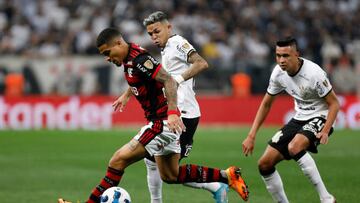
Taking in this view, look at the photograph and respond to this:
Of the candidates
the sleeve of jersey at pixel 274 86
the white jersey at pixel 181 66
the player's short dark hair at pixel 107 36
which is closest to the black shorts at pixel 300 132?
Answer: the sleeve of jersey at pixel 274 86

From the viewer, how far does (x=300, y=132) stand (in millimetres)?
9625

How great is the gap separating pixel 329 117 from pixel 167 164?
1957 mm

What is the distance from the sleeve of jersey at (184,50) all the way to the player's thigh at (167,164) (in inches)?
54.9

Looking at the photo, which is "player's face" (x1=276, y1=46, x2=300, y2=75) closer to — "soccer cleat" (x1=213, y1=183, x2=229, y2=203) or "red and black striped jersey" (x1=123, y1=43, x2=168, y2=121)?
"red and black striped jersey" (x1=123, y1=43, x2=168, y2=121)

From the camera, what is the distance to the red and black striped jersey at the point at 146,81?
874 centimetres

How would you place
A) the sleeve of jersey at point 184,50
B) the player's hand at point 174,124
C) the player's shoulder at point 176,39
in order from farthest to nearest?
the player's shoulder at point 176,39, the sleeve of jersey at point 184,50, the player's hand at point 174,124

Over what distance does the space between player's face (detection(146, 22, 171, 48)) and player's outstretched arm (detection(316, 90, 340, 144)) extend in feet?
7.00

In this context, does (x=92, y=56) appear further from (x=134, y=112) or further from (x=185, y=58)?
(x=185, y=58)

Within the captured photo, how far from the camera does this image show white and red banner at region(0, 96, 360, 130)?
2416cm

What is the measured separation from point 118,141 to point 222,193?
10.1 metres

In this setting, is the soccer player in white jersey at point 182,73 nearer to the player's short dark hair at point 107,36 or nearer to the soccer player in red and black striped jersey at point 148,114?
the soccer player in red and black striped jersey at point 148,114

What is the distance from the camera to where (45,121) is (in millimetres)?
24250

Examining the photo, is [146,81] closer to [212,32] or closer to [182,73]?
[182,73]

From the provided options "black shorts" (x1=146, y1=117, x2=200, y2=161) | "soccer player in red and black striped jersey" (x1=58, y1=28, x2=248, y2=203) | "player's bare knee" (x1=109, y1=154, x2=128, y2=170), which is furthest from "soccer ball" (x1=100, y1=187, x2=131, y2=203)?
"black shorts" (x1=146, y1=117, x2=200, y2=161)
